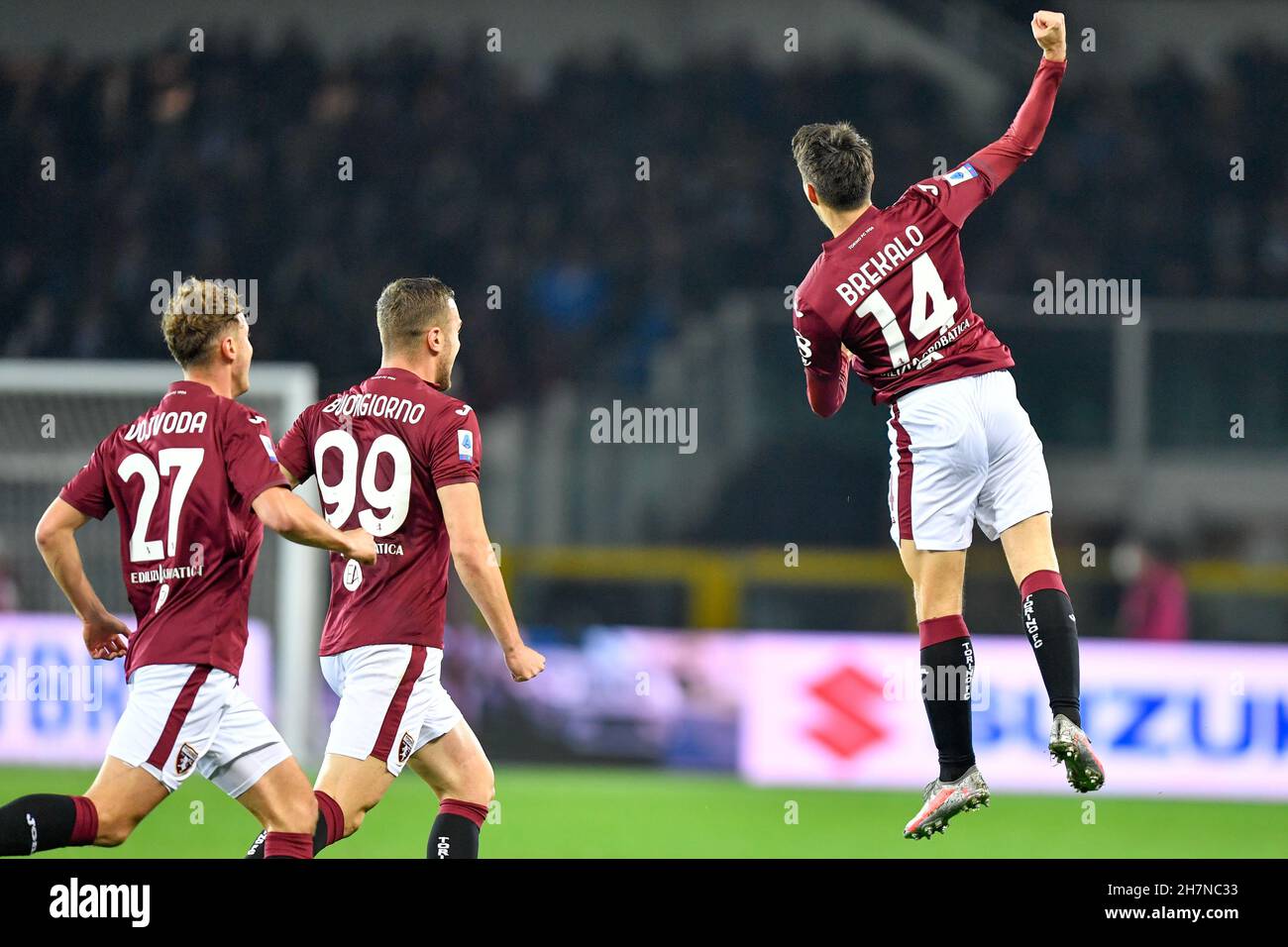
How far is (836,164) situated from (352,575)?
2.01 metres

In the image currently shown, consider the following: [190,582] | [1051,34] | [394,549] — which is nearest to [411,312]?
[394,549]

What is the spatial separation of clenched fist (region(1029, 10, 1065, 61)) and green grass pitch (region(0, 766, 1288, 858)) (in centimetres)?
455

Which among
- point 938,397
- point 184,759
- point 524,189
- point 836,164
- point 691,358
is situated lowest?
point 184,759

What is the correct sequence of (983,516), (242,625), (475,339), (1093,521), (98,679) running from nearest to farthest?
(242,625) → (983,516) → (98,679) → (1093,521) → (475,339)

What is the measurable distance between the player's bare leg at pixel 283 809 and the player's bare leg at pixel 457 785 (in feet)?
1.62

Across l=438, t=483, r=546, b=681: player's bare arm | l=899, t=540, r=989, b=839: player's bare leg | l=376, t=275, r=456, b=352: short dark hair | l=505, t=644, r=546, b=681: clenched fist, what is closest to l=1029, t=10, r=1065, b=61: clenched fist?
l=899, t=540, r=989, b=839: player's bare leg

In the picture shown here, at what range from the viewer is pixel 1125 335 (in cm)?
1235

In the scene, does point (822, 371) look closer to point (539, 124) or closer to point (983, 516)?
point (983, 516)

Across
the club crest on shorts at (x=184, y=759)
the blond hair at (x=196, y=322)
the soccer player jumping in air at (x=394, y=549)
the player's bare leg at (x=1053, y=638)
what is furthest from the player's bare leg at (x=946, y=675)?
the blond hair at (x=196, y=322)

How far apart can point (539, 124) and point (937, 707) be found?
12920 mm

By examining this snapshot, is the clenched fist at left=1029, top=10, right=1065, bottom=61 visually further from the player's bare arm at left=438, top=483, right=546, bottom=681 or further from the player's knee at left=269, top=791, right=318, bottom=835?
the player's knee at left=269, top=791, right=318, bottom=835

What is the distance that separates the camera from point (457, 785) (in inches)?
203

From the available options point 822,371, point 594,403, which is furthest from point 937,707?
point 594,403

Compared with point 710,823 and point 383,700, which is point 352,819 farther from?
point 710,823
